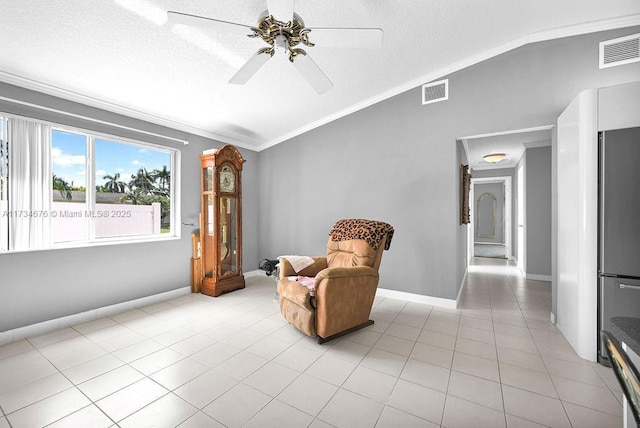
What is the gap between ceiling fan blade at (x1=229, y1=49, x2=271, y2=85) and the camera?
1987 millimetres

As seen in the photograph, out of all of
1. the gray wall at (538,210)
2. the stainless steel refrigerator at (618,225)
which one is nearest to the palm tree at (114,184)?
the stainless steel refrigerator at (618,225)

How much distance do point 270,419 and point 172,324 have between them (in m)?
1.87

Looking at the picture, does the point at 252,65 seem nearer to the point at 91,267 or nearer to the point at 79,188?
the point at 79,188

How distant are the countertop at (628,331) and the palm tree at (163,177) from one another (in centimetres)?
448

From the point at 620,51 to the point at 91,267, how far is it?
5.99 m

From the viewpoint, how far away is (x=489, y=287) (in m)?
4.33

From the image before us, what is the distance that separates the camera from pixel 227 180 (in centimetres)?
411

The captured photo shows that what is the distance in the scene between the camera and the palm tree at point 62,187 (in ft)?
9.29

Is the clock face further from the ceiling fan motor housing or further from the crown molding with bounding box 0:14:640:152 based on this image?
the ceiling fan motor housing

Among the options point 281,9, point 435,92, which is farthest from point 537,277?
point 281,9

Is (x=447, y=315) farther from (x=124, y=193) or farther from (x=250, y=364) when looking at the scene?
(x=124, y=193)

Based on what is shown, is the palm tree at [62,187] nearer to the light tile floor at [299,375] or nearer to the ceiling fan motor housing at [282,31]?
the light tile floor at [299,375]

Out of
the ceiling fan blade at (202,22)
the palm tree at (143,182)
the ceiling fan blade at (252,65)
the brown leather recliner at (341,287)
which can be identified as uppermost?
the ceiling fan blade at (202,22)

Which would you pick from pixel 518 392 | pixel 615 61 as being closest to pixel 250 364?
pixel 518 392
